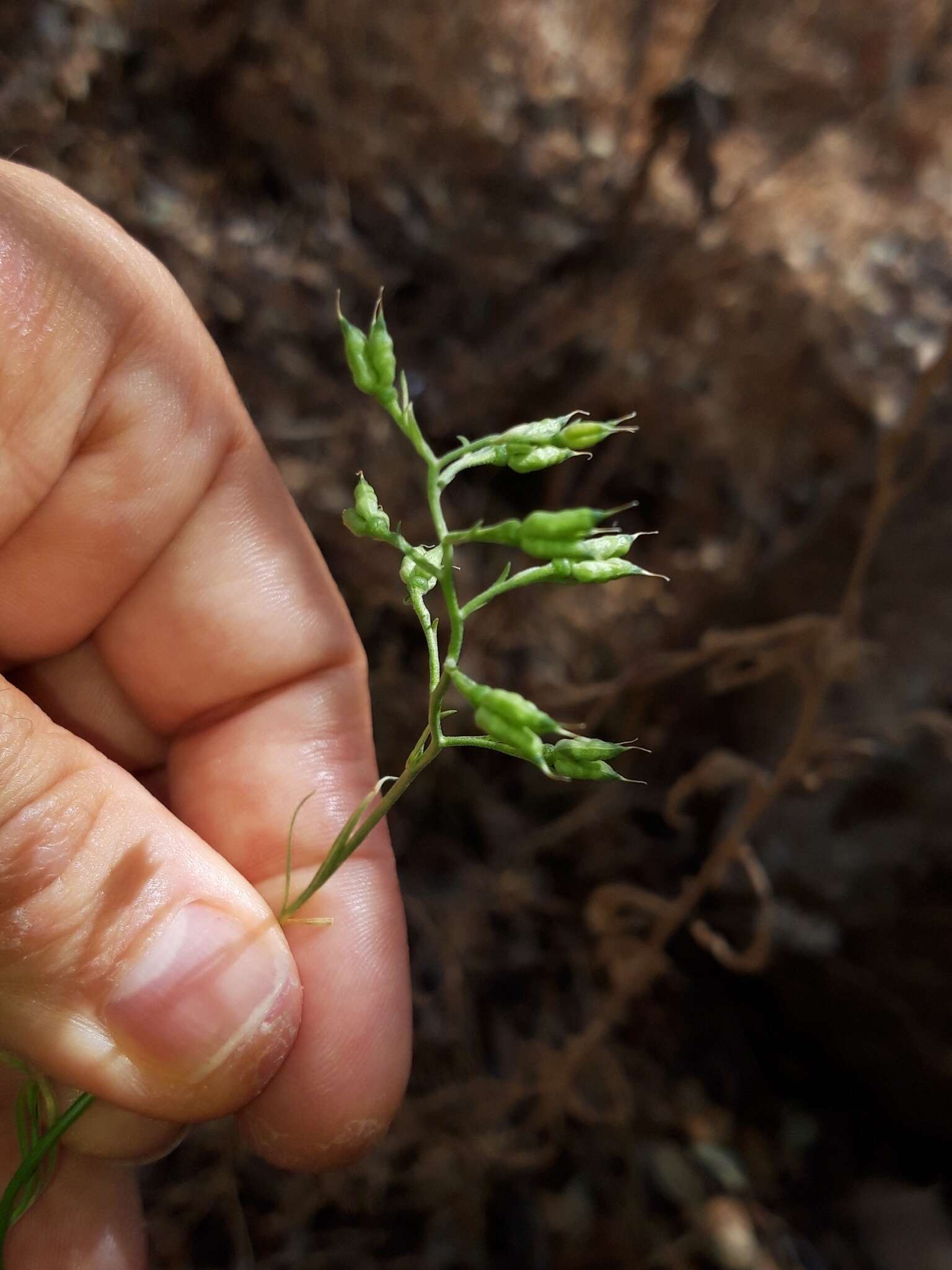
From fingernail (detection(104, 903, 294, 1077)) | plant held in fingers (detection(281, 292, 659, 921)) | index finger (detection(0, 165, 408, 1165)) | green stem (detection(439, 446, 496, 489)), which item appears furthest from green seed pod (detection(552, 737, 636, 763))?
index finger (detection(0, 165, 408, 1165))

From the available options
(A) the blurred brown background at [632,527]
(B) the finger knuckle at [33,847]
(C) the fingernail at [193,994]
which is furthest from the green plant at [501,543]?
(A) the blurred brown background at [632,527]

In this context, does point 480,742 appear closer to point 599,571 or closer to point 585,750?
point 585,750

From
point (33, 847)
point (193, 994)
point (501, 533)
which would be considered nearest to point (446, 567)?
point (501, 533)

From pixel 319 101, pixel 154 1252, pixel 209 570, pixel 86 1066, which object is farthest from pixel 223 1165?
pixel 319 101

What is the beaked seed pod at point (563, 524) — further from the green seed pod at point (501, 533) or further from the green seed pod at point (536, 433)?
the green seed pod at point (536, 433)

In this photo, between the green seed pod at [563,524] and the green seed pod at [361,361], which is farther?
the green seed pod at [361,361]

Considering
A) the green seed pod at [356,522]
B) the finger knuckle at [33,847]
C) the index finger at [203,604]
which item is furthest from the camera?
the index finger at [203,604]
